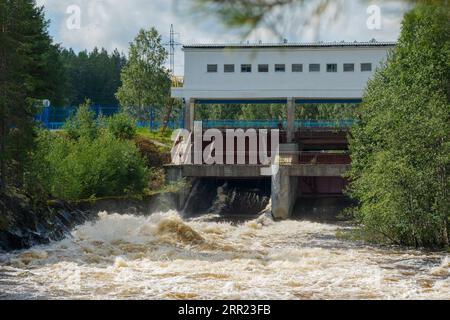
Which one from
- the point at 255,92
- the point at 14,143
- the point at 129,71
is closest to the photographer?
the point at 14,143

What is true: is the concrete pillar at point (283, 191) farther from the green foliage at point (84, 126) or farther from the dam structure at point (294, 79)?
the green foliage at point (84, 126)

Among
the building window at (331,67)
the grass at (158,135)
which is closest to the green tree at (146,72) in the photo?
the grass at (158,135)

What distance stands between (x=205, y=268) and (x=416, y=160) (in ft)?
27.0

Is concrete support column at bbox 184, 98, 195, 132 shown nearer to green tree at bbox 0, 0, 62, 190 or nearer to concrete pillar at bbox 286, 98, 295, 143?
concrete pillar at bbox 286, 98, 295, 143

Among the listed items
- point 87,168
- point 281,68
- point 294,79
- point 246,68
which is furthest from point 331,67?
point 87,168

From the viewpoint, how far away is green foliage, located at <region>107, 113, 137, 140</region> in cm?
4022

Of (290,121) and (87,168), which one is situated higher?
(290,121)

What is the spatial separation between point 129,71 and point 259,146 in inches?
774

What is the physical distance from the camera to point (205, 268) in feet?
51.4

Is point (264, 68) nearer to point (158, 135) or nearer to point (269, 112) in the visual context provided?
point (158, 135)

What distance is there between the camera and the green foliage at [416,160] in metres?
19.7
